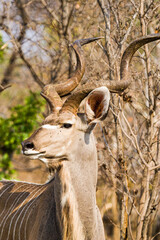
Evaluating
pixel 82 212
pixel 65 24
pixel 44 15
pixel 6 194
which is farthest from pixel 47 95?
pixel 44 15

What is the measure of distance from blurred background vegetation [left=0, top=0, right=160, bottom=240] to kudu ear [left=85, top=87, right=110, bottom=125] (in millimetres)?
691

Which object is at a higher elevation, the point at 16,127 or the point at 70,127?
the point at 70,127

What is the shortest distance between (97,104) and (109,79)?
4.28 feet

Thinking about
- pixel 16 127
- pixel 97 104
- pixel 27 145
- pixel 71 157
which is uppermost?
pixel 97 104

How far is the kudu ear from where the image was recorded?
2.71 m

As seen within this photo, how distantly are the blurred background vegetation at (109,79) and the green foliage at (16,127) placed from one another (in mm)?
23

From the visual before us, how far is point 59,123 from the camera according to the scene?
279 centimetres

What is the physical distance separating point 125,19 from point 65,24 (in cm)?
180

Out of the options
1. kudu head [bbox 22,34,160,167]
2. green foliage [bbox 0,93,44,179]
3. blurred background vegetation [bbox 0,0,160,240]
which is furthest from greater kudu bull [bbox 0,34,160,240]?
green foliage [bbox 0,93,44,179]

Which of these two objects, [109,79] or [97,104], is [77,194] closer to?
[97,104]

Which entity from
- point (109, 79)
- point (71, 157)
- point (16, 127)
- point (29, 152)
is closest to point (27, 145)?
point (29, 152)

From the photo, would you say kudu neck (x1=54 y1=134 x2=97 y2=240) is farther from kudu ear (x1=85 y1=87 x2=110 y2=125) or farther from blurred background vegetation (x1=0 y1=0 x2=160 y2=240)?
blurred background vegetation (x1=0 y1=0 x2=160 y2=240)

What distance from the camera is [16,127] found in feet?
28.8

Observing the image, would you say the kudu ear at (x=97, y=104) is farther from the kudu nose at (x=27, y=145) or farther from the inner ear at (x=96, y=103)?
the kudu nose at (x=27, y=145)
